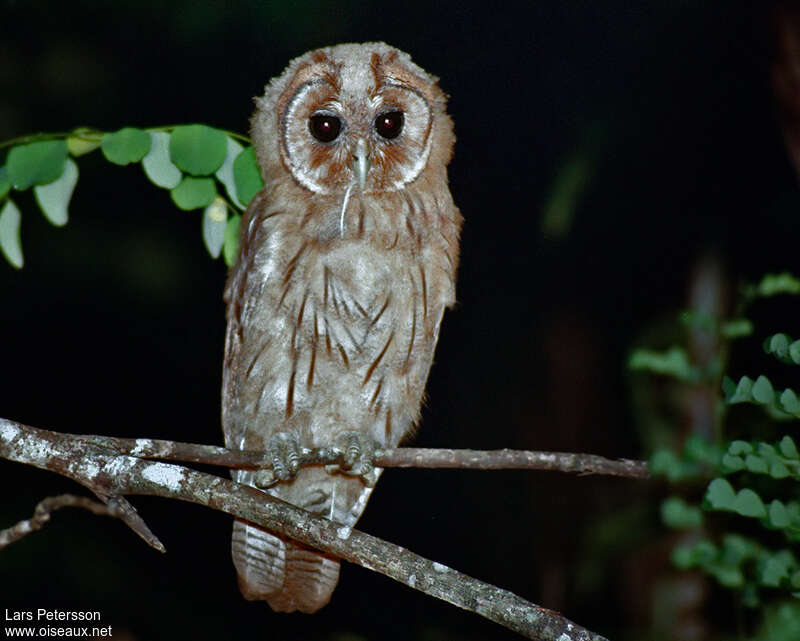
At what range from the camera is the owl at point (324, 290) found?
1665 mm

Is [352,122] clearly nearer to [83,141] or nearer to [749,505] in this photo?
[83,141]

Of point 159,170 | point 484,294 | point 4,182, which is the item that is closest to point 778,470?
point 484,294

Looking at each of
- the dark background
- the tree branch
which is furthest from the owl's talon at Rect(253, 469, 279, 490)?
the tree branch

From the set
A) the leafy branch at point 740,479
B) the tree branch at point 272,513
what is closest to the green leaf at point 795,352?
the leafy branch at point 740,479

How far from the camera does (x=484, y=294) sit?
1.75m

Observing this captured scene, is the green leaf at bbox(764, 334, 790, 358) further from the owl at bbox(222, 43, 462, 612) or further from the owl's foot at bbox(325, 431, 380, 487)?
the owl's foot at bbox(325, 431, 380, 487)

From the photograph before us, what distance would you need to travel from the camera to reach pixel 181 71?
175 centimetres

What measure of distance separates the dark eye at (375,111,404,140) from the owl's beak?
49mm

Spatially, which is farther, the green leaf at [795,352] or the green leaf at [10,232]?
the green leaf at [10,232]

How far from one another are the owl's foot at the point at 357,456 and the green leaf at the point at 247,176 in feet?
1.87

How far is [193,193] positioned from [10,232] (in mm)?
436

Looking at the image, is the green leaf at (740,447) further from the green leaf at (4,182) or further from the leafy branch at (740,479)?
the green leaf at (4,182)

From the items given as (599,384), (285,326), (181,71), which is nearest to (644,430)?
(599,384)

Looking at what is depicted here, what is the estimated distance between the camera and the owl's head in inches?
62.7
